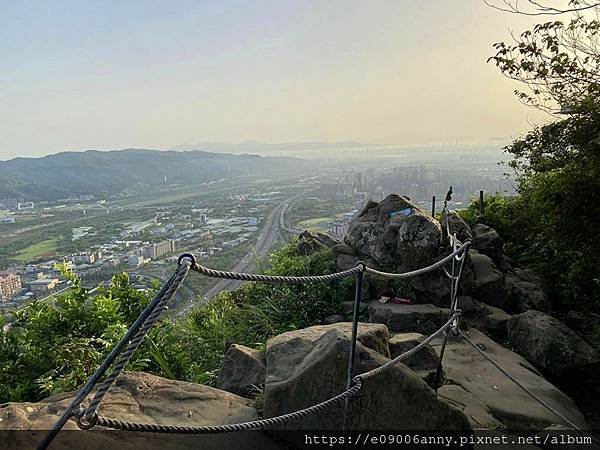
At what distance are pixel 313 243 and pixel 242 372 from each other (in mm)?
4975

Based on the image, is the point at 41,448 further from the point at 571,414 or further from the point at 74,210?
the point at 74,210

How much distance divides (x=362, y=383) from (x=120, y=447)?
1623 mm

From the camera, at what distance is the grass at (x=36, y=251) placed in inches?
746

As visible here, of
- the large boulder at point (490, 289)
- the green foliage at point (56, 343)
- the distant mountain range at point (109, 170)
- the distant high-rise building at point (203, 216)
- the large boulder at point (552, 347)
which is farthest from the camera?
the distant mountain range at point (109, 170)

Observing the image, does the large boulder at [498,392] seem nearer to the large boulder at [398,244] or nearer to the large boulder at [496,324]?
the large boulder at [496,324]

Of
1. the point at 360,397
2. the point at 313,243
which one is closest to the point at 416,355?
the point at 360,397

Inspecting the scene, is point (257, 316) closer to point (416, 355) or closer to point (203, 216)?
point (416, 355)

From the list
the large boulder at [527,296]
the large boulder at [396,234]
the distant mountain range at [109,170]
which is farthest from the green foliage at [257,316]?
the distant mountain range at [109,170]

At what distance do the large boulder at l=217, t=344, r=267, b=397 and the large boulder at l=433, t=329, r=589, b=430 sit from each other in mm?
1779

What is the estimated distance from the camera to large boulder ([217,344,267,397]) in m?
4.00

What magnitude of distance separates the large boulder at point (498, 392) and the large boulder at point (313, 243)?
3.93m

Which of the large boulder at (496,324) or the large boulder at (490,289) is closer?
the large boulder at (496,324)

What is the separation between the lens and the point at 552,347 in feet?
16.8

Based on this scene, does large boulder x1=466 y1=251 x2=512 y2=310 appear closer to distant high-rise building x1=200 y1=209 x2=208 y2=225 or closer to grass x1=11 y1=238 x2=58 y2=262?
grass x1=11 y1=238 x2=58 y2=262
